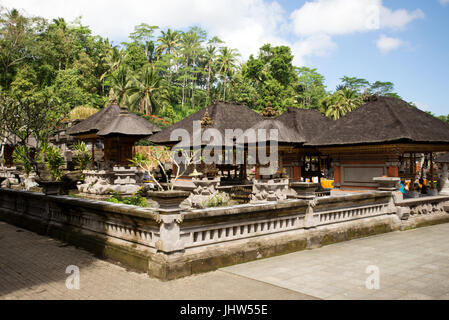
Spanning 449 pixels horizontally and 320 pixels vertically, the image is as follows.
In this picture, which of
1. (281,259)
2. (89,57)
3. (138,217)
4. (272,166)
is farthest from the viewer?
(89,57)

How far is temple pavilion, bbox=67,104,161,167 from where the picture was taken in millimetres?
21469

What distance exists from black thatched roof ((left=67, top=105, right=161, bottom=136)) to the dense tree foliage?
21.6 ft

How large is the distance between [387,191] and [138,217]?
27.6ft

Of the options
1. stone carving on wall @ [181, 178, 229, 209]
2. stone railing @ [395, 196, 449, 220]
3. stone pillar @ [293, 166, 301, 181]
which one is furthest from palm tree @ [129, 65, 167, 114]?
stone railing @ [395, 196, 449, 220]

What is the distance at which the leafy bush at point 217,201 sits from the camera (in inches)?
571

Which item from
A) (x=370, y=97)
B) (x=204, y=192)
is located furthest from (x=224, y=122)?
(x=370, y=97)

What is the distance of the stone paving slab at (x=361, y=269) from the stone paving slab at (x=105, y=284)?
0.52m

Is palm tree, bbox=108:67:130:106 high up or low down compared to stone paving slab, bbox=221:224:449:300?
up

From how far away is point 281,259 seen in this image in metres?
8.50

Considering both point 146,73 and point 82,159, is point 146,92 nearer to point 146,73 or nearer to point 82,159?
point 146,73

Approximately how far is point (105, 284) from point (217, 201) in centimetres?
809

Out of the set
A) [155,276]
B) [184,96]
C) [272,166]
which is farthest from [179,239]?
[184,96]

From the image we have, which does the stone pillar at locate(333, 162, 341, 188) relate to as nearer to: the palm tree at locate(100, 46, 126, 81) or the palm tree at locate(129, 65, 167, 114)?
the palm tree at locate(129, 65, 167, 114)
